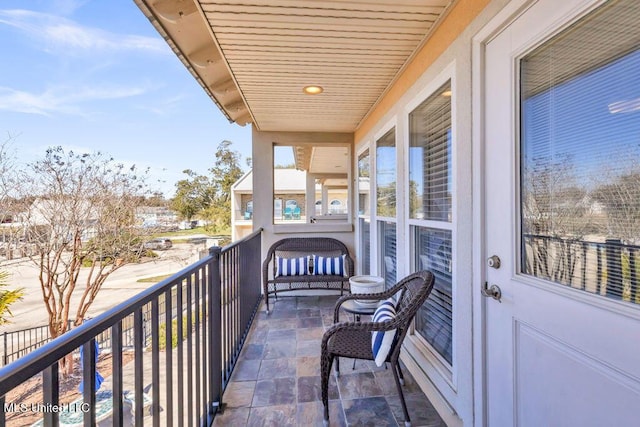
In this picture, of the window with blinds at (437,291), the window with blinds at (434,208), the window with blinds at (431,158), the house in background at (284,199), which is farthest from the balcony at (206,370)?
the house in background at (284,199)

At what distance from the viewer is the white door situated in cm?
92

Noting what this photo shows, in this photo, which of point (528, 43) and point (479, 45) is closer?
point (528, 43)

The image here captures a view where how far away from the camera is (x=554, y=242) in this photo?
3.78ft

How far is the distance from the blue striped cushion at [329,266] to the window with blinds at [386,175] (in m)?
0.97

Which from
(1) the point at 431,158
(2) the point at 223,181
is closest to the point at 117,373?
(1) the point at 431,158

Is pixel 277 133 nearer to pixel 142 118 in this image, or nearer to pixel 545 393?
pixel 545 393

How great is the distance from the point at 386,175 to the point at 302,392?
2.10 metres

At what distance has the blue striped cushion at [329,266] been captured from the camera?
4.00 metres

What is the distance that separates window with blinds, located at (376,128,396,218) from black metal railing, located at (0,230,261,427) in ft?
4.88

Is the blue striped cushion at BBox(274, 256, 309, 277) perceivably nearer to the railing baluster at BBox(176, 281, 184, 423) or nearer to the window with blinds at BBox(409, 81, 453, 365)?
the window with blinds at BBox(409, 81, 453, 365)

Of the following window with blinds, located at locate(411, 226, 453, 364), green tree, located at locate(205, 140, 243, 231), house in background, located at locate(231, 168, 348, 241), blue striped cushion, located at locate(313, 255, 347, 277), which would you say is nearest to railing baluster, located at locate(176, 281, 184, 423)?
window with blinds, located at locate(411, 226, 453, 364)

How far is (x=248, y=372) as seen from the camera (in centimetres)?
238

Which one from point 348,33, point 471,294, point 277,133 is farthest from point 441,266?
point 277,133

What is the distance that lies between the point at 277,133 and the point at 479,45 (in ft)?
10.8
